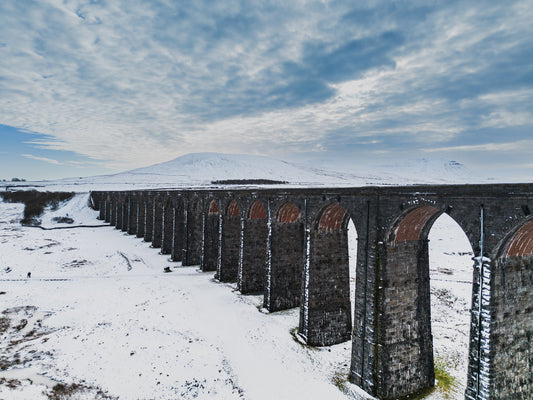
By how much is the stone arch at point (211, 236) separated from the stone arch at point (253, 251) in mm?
6387

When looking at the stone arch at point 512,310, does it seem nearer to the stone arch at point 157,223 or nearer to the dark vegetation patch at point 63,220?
the stone arch at point 157,223

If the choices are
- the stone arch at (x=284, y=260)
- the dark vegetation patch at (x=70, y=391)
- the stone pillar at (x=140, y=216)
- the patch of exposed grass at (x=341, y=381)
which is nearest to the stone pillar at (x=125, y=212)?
the stone pillar at (x=140, y=216)

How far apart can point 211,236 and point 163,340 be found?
543 inches

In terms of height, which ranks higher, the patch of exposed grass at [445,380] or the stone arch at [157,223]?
the stone arch at [157,223]

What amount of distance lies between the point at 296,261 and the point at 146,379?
35.2 feet

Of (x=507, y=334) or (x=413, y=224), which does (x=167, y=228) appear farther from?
(x=507, y=334)

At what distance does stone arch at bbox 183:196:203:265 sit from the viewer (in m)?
31.2

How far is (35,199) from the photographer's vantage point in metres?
71.2

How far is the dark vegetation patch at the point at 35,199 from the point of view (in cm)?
6275

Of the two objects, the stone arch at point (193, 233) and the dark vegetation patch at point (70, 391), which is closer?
the dark vegetation patch at point (70, 391)

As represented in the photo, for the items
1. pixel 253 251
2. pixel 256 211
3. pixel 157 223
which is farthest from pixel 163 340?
pixel 157 223

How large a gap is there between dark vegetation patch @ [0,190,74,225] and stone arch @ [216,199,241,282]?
50841 mm

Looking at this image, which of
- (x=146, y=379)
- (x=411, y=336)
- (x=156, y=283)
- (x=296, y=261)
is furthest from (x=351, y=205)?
(x=156, y=283)

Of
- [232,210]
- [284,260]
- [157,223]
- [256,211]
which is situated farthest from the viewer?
[157,223]
